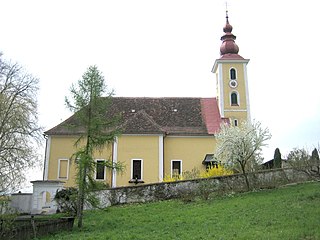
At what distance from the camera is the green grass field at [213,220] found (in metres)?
11.7

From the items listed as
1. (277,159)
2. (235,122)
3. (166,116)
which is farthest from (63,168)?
(277,159)

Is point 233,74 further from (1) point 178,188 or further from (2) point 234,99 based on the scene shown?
(1) point 178,188

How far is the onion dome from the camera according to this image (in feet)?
126

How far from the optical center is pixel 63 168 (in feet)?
108

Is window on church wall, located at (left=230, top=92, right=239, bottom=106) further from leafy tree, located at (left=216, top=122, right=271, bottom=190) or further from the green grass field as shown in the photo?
the green grass field

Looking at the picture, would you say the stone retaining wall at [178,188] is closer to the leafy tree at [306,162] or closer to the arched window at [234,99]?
the leafy tree at [306,162]

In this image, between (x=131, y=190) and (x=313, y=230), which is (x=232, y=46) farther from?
(x=313, y=230)

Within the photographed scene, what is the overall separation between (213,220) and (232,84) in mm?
24278

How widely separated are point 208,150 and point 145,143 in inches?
225

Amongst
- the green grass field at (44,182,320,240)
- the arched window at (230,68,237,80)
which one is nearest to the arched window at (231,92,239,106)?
the arched window at (230,68,237,80)

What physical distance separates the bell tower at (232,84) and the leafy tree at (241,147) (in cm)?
934

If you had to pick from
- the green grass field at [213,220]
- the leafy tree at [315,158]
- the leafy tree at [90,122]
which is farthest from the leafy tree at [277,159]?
the leafy tree at [90,122]

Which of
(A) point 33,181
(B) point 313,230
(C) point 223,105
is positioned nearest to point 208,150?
(C) point 223,105

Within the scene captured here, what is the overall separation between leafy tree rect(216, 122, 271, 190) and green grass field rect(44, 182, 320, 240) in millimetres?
4851
